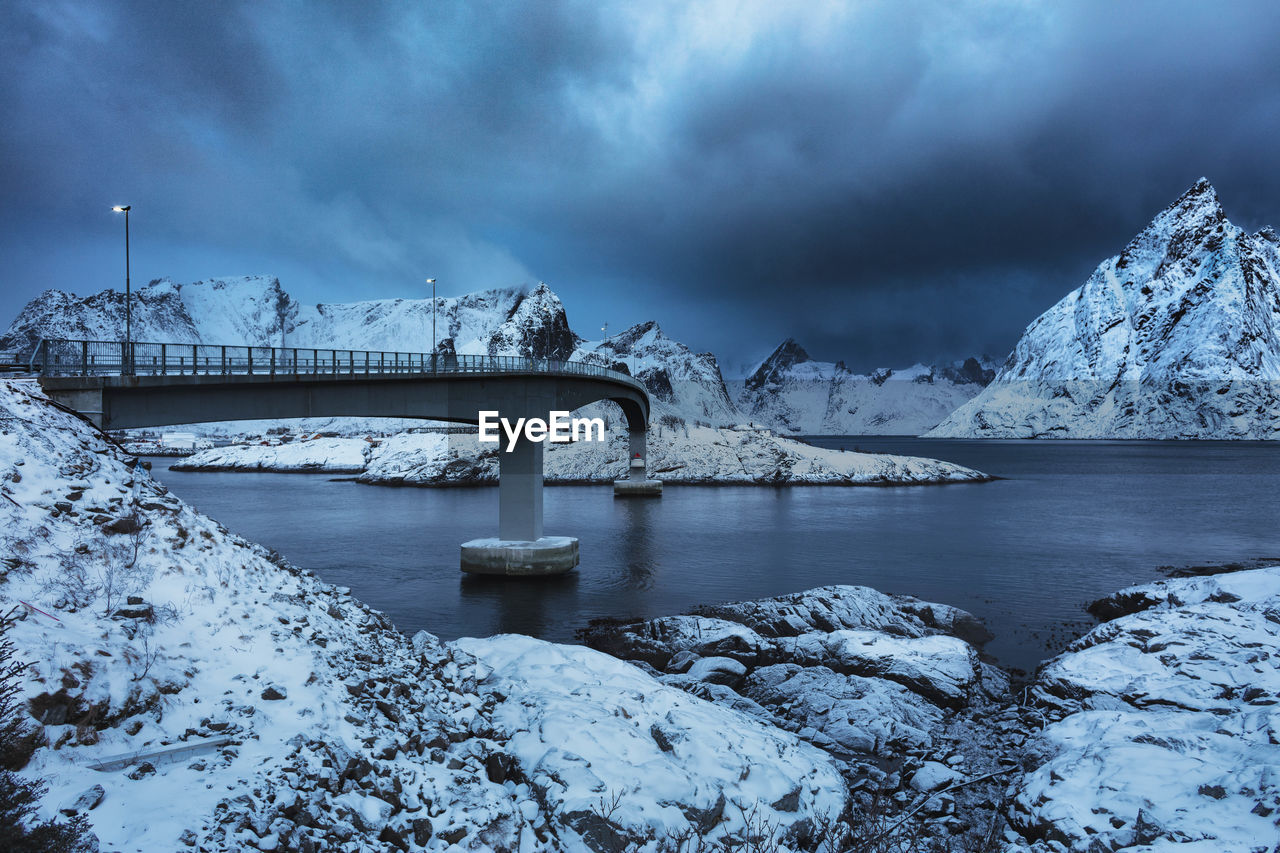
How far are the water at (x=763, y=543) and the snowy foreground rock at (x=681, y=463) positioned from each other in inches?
271

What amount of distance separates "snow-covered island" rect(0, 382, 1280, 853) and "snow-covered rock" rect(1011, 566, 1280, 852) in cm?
5

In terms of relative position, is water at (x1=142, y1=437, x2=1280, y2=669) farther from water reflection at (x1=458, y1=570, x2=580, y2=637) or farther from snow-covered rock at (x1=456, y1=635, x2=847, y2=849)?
snow-covered rock at (x1=456, y1=635, x2=847, y2=849)

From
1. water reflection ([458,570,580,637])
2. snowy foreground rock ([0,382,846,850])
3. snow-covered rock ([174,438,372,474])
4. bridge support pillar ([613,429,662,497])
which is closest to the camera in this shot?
snowy foreground rock ([0,382,846,850])

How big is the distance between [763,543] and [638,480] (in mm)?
33240

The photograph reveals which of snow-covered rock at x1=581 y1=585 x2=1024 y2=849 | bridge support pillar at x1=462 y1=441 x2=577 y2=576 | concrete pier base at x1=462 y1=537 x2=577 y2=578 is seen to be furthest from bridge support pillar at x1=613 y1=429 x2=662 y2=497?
snow-covered rock at x1=581 y1=585 x2=1024 y2=849

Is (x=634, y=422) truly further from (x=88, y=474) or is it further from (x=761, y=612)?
(x=88, y=474)

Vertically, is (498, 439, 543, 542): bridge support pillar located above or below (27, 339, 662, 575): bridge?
below

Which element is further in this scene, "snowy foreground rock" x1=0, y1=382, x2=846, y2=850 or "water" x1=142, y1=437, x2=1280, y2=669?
"water" x1=142, y1=437, x2=1280, y2=669

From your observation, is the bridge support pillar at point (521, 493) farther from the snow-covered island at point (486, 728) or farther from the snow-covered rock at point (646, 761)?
the snow-covered rock at point (646, 761)

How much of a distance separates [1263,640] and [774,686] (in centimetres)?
1052

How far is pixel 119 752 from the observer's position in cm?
762

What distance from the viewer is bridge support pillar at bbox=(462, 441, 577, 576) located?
110ft

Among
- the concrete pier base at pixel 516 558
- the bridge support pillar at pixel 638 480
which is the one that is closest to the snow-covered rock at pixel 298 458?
the bridge support pillar at pixel 638 480

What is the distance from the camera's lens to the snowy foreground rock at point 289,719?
7.46m
